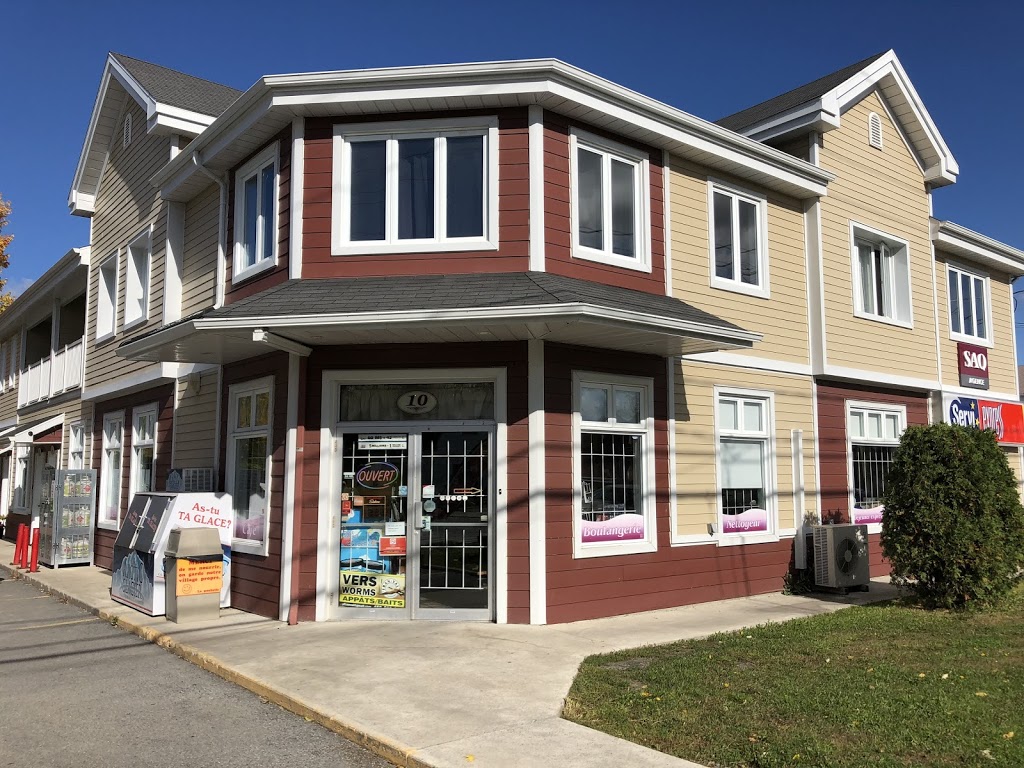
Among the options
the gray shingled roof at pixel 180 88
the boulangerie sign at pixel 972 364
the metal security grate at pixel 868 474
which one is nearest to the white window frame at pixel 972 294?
the boulangerie sign at pixel 972 364

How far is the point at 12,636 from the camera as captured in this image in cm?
936

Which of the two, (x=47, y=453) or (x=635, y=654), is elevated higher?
(x=47, y=453)

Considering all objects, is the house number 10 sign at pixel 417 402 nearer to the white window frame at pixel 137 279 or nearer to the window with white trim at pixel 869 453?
the white window frame at pixel 137 279

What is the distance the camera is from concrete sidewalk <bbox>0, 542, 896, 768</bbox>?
525cm

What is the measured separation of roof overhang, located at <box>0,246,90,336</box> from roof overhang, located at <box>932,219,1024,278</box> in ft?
56.1

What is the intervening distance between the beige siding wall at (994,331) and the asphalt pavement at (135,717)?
45.5 ft

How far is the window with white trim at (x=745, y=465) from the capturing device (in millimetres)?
11664

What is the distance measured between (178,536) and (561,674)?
5278 mm

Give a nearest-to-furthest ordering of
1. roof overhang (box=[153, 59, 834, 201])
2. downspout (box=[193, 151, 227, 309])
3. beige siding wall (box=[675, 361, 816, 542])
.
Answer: roof overhang (box=[153, 59, 834, 201]), beige siding wall (box=[675, 361, 816, 542]), downspout (box=[193, 151, 227, 309])

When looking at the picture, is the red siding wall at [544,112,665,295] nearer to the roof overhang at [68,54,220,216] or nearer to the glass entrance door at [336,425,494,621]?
the glass entrance door at [336,425,494,621]

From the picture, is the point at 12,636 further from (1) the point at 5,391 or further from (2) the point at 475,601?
(1) the point at 5,391

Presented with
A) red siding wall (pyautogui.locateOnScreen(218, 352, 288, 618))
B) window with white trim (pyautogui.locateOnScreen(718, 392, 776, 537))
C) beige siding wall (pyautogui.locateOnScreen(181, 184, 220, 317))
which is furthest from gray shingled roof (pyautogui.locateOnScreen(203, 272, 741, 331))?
beige siding wall (pyautogui.locateOnScreen(181, 184, 220, 317))

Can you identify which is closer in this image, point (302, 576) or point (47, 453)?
point (302, 576)

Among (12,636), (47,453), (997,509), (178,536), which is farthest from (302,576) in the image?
(47,453)
